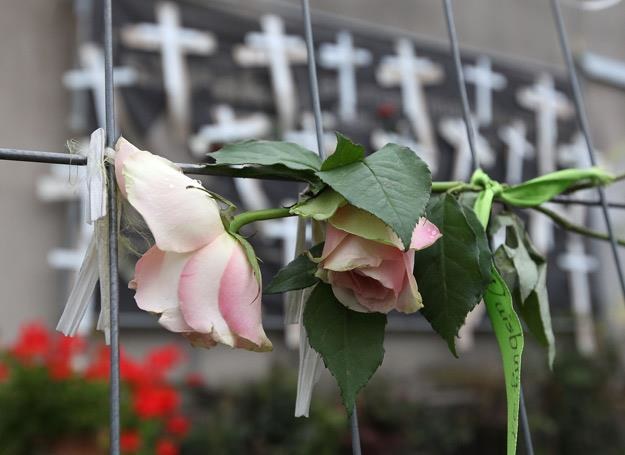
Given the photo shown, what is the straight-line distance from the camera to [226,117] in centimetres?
214

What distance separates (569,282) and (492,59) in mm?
981

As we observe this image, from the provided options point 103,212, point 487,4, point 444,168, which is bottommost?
point 103,212

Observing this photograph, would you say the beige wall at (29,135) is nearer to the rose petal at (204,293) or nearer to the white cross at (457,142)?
the white cross at (457,142)

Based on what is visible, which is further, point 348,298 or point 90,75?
point 90,75

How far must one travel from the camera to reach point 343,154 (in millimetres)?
323

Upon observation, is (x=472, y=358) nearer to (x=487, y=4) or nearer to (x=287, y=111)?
(x=287, y=111)

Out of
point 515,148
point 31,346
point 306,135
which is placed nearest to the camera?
point 31,346

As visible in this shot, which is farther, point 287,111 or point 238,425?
point 287,111

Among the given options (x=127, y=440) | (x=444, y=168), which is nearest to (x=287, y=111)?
(x=444, y=168)

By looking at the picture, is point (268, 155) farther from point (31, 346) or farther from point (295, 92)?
point (295, 92)

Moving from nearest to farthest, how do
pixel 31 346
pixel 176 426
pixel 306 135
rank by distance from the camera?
pixel 31 346, pixel 176 426, pixel 306 135

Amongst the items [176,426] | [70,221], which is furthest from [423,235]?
[70,221]

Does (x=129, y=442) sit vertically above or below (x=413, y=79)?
below

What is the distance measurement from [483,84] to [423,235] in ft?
8.47
